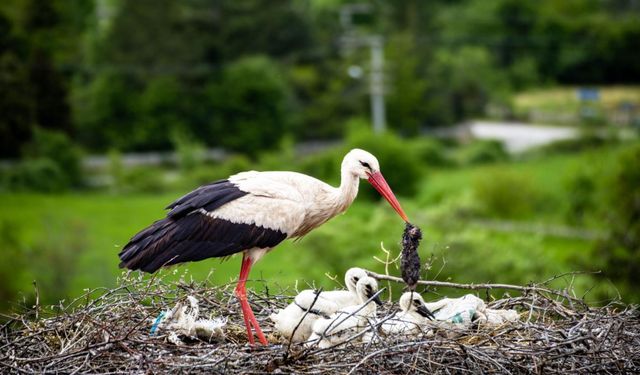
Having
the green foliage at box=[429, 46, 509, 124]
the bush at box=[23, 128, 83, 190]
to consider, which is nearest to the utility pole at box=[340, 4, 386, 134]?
the green foliage at box=[429, 46, 509, 124]

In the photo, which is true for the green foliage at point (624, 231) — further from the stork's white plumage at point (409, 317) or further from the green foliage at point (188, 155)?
the green foliage at point (188, 155)

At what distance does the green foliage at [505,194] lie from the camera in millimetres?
44250

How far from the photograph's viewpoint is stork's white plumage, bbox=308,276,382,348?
332 inches

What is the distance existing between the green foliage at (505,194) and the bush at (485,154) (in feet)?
33.5

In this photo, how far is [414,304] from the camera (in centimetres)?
879

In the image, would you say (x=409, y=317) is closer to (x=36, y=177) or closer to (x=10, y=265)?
(x=10, y=265)

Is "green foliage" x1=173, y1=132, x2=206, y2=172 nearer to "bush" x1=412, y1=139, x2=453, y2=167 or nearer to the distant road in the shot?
"bush" x1=412, y1=139, x2=453, y2=167

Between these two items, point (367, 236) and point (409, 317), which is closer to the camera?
point (409, 317)

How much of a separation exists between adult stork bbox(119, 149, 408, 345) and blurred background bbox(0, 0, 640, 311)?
21.8 metres

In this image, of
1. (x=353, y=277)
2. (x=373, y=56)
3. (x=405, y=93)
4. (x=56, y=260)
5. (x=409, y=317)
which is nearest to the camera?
(x=409, y=317)

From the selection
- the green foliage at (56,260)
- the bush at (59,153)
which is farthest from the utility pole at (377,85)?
the green foliage at (56,260)

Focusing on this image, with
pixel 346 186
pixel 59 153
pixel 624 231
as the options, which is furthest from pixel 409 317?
pixel 59 153

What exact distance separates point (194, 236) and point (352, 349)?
166cm

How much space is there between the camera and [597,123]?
56.9m
